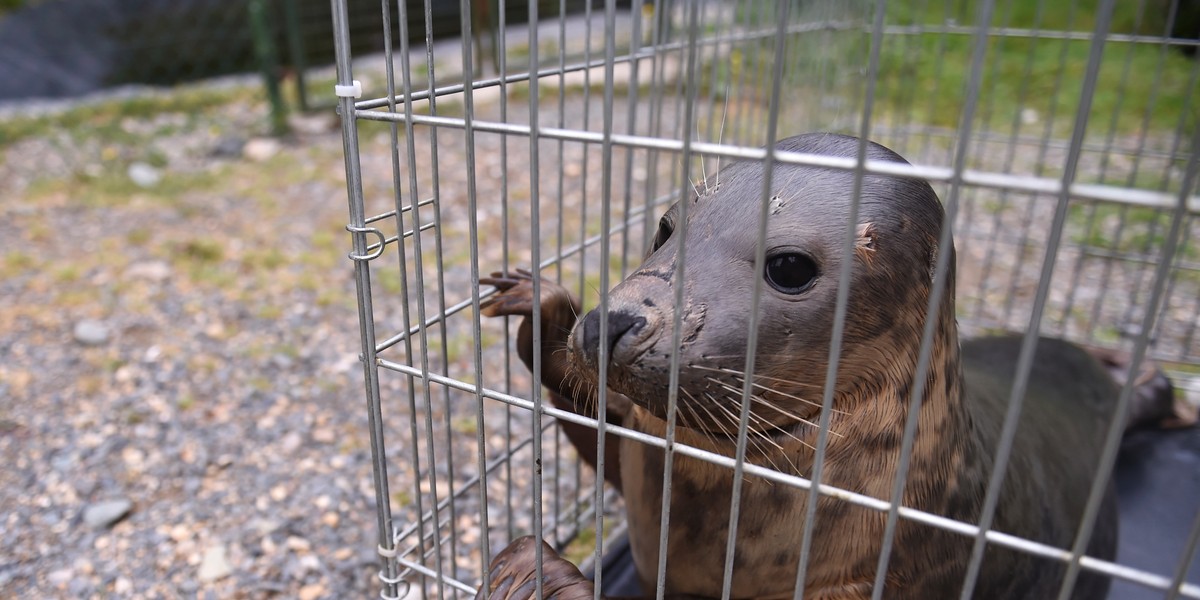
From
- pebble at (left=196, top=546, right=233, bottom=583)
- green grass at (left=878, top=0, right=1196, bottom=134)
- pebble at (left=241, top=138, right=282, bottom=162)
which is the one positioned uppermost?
green grass at (left=878, top=0, right=1196, bottom=134)

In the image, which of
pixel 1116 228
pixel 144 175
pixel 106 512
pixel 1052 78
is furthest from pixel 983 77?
pixel 106 512

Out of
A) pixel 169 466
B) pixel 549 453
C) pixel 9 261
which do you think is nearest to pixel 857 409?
pixel 549 453

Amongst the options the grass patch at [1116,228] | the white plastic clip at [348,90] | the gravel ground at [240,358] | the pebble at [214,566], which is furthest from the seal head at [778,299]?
the grass patch at [1116,228]

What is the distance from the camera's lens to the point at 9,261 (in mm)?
4051

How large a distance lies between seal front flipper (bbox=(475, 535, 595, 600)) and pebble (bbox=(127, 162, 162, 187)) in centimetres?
472

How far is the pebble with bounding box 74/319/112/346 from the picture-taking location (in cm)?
343

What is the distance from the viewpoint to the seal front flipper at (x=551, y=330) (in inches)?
70.7

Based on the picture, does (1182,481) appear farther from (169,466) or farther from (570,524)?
(169,466)

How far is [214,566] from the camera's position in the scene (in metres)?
2.32

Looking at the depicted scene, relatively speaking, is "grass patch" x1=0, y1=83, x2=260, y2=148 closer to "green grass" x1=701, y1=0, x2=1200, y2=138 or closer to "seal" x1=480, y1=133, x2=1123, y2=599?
"green grass" x1=701, y1=0, x2=1200, y2=138

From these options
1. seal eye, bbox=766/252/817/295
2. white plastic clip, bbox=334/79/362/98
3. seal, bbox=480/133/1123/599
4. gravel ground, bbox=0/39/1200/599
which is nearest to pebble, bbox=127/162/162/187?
gravel ground, bbox=0/39/1200/599

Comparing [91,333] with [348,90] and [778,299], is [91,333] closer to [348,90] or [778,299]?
[348,90]

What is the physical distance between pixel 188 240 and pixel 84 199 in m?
1.06

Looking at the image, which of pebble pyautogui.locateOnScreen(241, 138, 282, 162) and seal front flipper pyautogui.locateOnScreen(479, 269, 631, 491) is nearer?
seal front flipper pyautogui.locateOnScreen(479, 269, 631, 491)
